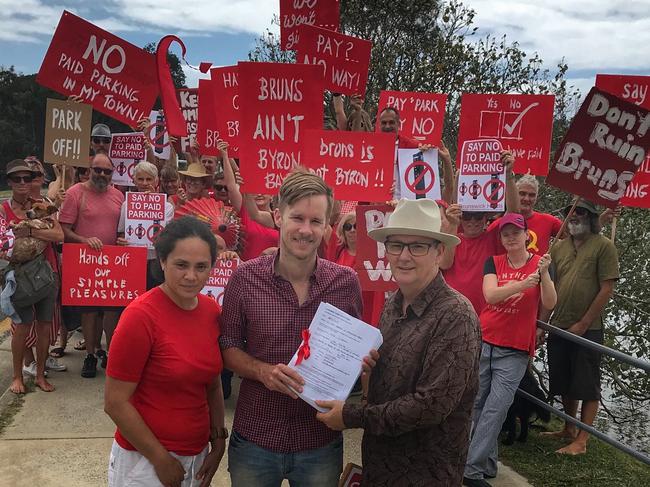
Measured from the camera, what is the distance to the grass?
4152mm

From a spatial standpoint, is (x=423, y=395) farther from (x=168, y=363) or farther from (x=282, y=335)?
(x=168, y=363)

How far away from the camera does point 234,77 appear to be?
19.5 feet

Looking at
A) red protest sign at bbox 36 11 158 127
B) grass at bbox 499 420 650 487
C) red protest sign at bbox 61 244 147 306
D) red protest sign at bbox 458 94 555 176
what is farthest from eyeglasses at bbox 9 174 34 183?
grass at bbox 499 420 650 487

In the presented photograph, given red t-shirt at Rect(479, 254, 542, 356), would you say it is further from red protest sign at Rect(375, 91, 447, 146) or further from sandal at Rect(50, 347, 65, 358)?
sandal at Rect(50, 347, 65, 358)

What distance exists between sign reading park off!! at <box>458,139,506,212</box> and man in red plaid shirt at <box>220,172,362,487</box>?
2.60 m

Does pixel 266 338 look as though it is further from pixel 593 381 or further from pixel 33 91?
pixel 33 91

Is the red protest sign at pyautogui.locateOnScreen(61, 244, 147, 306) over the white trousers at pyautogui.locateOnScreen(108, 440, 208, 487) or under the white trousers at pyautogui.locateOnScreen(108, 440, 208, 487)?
over

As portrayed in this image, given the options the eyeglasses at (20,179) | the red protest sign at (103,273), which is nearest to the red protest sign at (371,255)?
the red protest sign at (103,273)

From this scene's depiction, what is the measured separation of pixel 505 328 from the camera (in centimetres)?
396

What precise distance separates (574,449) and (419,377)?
3.20 meters

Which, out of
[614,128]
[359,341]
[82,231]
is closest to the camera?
[359,341]

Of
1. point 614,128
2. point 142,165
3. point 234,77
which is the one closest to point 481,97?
point 614,128

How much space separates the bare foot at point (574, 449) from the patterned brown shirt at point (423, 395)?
2.86 meters

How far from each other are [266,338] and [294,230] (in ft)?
1.42
